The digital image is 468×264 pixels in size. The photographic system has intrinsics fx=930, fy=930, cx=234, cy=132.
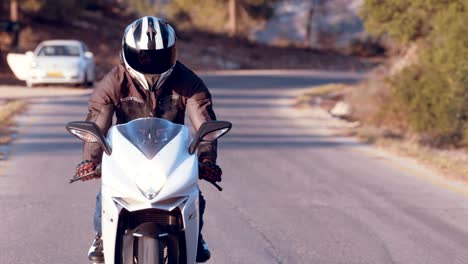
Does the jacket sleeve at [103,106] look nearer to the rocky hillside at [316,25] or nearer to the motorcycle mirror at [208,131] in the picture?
the motorcycle mirror at [208,131]

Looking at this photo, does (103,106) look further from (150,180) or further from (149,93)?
(150,180)

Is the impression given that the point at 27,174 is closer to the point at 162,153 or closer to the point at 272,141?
the point at 272,141

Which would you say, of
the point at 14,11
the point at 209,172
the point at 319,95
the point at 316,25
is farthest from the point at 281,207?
the point at 316,25

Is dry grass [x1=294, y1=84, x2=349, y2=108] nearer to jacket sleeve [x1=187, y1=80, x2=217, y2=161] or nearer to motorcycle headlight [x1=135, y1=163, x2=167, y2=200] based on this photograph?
jacket sleeve [x1=187, y1=80, x2=217, y2=161]

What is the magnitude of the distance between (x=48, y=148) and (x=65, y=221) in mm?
5717

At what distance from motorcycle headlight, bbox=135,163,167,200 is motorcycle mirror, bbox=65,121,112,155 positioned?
0.34m

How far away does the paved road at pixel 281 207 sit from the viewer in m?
8.12

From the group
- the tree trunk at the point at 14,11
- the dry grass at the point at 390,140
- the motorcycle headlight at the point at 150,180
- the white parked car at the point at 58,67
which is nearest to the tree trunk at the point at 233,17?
the tree trunk at the point at 14,11

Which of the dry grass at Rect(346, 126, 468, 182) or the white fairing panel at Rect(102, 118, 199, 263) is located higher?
the white fairing panel at Rect(102, 118, 199, 263)

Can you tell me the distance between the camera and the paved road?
26.7ft

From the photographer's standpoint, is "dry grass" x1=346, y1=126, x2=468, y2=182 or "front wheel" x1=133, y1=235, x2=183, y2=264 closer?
"front wheel" x1=133, y1=235, x2=183, y2=264

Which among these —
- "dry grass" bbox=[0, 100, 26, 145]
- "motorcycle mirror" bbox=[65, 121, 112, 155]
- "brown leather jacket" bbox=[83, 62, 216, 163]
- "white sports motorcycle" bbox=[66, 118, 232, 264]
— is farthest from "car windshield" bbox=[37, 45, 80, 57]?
"white sports motorcycle" bbox=[66, 118, 232, 264]

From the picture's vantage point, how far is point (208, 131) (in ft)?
17.5

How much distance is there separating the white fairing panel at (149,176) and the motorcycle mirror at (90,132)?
5 centimetres
